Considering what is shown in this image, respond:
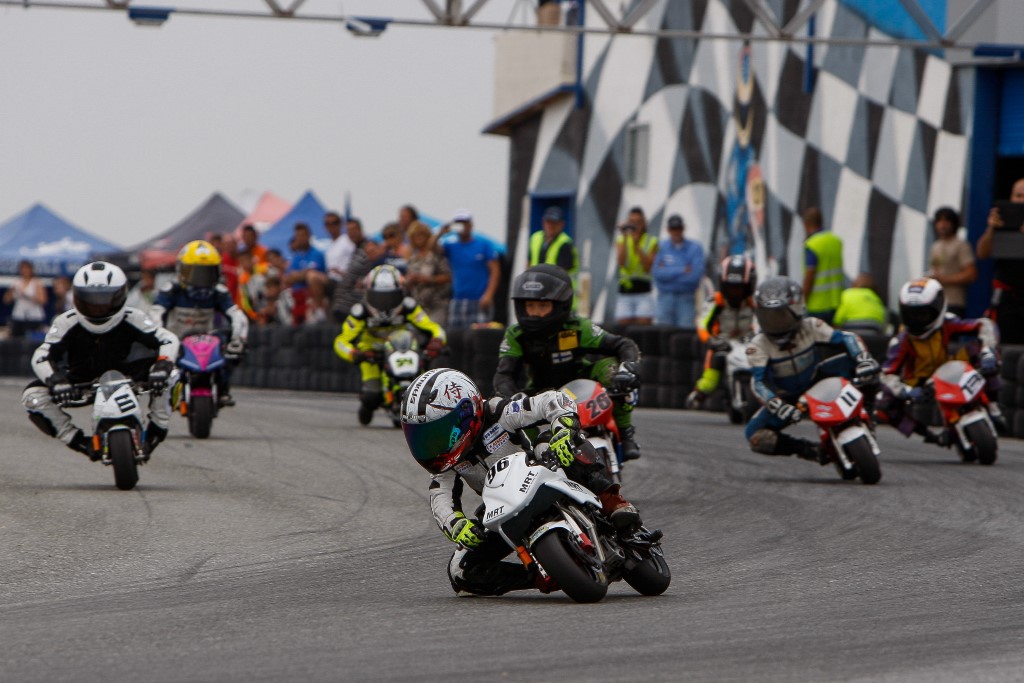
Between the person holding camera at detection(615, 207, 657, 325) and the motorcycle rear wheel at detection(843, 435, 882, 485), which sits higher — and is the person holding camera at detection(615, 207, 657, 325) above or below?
above

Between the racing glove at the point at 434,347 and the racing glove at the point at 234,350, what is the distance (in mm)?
1776

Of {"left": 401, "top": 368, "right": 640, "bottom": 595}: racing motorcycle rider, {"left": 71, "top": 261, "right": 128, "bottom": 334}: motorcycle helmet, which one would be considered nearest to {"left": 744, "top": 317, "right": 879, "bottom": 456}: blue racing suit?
{"left": 71, "top": 261, "right": 128, "bottom": 334}: motorcycle helmet

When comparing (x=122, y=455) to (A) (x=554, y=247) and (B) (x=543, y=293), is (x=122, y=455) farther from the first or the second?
(A) (x=554, y=247)

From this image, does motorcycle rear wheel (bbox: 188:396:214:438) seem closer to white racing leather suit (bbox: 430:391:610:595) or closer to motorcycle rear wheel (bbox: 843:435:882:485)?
motorcycle rear wheel (bbox: 843:435:882:485)

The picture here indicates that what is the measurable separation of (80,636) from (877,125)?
48.4 ft

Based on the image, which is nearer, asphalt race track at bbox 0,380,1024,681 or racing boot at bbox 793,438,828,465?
asphalt race track at bbox 0,380,1024,681

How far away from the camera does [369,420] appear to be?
52.2 ft

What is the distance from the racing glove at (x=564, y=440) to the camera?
652 centimetres

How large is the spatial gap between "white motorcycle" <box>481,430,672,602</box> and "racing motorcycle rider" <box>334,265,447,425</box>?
9.00m

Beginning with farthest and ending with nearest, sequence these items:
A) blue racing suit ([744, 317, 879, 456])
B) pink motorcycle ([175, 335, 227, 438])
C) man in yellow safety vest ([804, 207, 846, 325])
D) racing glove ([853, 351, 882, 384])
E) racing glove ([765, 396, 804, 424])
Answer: man in yellow safety vest ([804, 207, 846, 325]), pink motorcycle ([175, 335, 227, 438]), blue racing suit ([744, 317, 879, 456]), racing glove ([853, 351, 882, 384]), racing glove ([765, 396, 804, 424])

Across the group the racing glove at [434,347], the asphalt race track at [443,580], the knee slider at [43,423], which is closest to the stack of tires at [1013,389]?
the asphalt race track at [443,580]

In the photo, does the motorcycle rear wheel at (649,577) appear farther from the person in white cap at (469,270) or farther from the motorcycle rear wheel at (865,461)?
the person in white cap at (469,270)

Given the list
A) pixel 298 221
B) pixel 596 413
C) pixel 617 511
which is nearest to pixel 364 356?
pixel 596 413

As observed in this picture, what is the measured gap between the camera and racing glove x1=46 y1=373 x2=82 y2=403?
1079 cm
